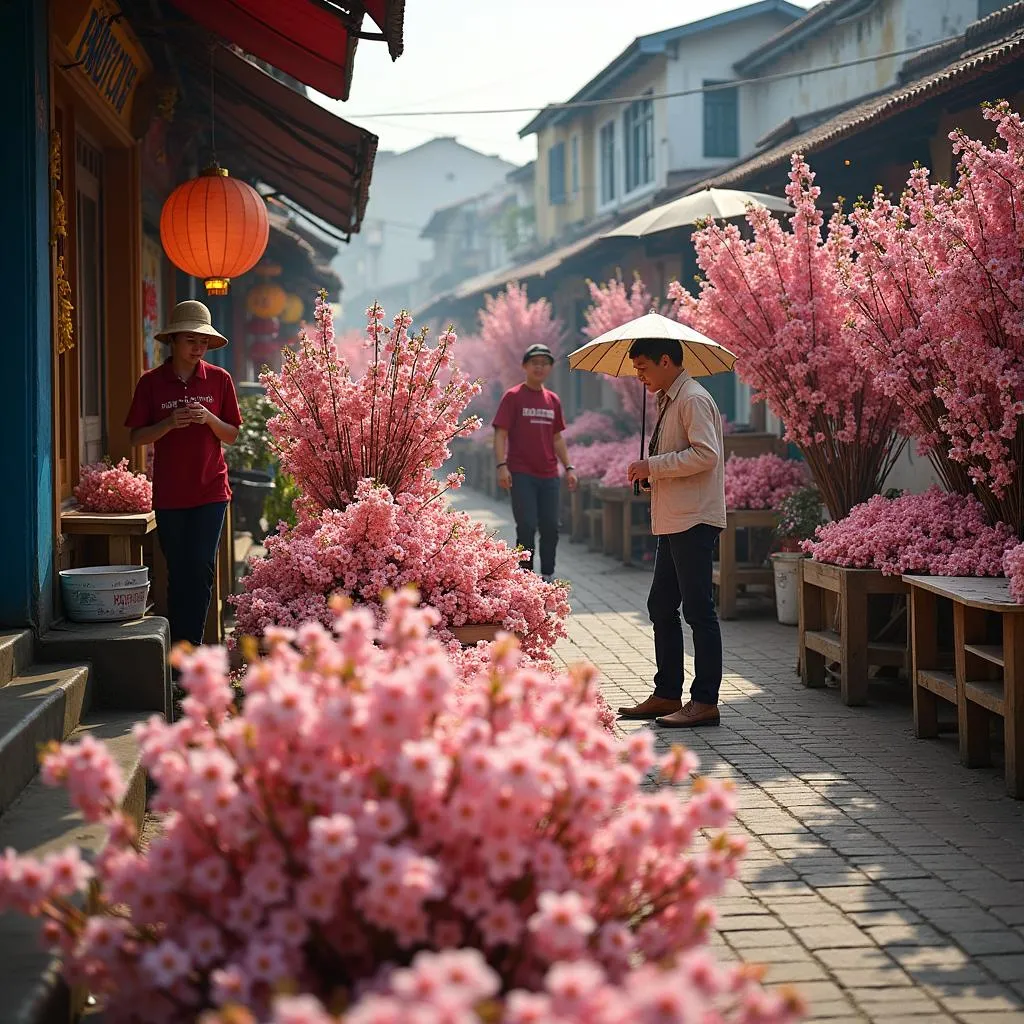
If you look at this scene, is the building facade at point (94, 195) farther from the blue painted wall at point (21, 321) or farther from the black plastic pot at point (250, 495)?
the black plastic pot at point (250, 495)

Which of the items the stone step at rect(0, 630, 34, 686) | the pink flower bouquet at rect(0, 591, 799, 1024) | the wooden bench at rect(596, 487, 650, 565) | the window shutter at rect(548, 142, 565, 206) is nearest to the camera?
the pink flower bouquet at rect(0, 591, 799, 1024)

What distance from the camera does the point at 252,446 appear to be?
543 inches

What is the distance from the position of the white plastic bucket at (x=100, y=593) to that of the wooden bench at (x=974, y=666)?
3819mm

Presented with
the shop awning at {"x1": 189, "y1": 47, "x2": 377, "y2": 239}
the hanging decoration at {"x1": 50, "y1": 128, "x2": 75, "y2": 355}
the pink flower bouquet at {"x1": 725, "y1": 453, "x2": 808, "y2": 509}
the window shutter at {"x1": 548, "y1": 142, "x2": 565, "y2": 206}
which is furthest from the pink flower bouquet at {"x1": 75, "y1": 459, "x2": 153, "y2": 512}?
the window shutter at {"x1": 548, "y1": 142, "x2": 565, "y2": 206}

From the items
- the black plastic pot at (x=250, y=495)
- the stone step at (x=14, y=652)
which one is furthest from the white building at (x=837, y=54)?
the stone step at (x=14, y=652)

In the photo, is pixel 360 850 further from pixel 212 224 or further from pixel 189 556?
pixel 212 224

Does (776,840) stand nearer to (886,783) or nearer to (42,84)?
(886,783)

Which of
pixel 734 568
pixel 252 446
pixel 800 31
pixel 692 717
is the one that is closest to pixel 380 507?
pixel 692 717

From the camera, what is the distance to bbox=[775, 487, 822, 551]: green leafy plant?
35.2 ft

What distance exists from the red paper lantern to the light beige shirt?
9.75 feet

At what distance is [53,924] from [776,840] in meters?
3.28

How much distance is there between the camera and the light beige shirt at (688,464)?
23.2 feet

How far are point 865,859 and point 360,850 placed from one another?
3.09 m

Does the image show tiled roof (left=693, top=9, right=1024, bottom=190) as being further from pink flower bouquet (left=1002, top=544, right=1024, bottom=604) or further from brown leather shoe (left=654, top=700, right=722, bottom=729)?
brown leather shoe (left=654, top=700, right=722, bottom=729)
